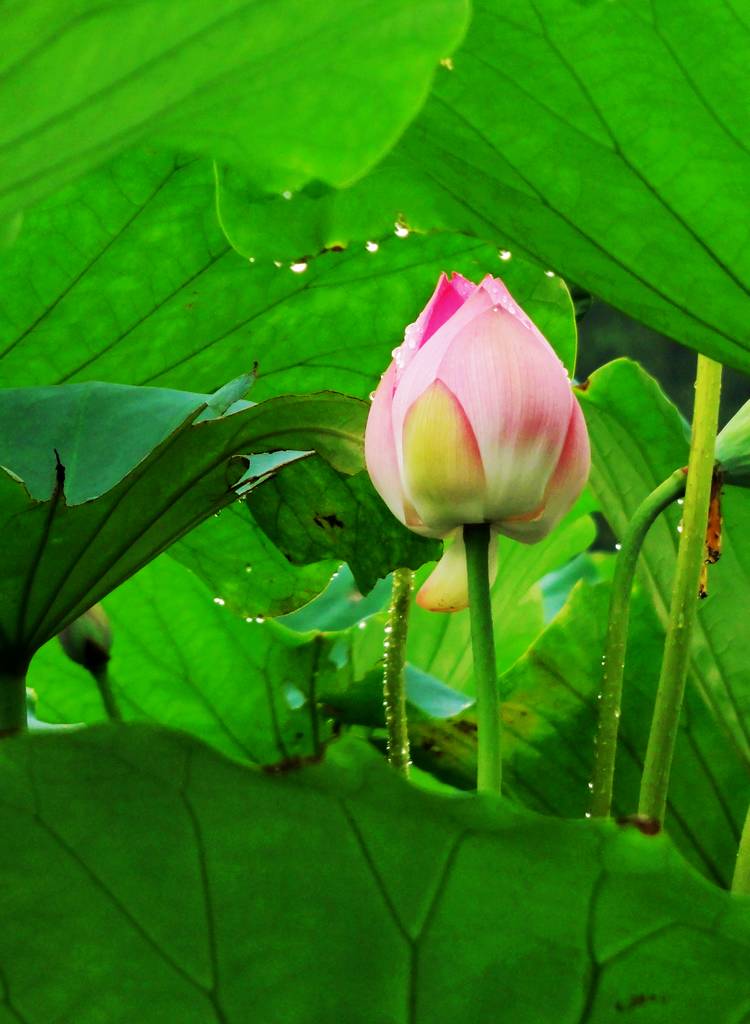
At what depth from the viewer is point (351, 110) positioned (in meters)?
0.27

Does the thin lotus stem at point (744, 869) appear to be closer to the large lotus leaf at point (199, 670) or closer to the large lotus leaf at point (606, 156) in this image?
the large lotus leaf at point (606, 156)

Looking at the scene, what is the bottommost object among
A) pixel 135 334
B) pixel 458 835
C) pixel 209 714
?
pixel 209 714

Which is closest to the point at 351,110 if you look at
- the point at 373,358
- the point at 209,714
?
the point at 373,358

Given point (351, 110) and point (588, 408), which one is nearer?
point (351, 110)

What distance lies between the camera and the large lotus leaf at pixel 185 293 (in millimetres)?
553

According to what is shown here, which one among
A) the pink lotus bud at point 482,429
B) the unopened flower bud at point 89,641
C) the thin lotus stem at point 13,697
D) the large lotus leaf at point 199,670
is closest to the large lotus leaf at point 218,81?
the pink lotus bud at point 482,429

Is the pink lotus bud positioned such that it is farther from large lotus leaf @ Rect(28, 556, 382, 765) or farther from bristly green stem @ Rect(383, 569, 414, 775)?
large lotus leaf @ Rect(28, 556, 382, 765)

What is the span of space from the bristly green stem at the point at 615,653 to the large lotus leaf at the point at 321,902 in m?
0.16

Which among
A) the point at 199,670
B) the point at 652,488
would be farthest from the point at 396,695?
the point at 199,670

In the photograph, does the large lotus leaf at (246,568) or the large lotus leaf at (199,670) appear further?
the large lotus leaf at (199,670)

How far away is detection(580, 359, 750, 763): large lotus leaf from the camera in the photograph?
59 centimetres

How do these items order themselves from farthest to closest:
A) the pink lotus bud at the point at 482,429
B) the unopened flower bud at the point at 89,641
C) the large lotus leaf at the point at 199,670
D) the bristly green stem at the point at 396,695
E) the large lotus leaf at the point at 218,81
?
the large lotus leaf at the point at 199,670 → the unopened flower bud at the point at 89,641 → the bristly green stem at the point at 396,695 → the pink lotus bud at the point at 482,429 → the large lotus leaf at the point at 218,81

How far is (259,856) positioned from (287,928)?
0.02m

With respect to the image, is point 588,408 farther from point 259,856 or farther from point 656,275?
point 259,856
